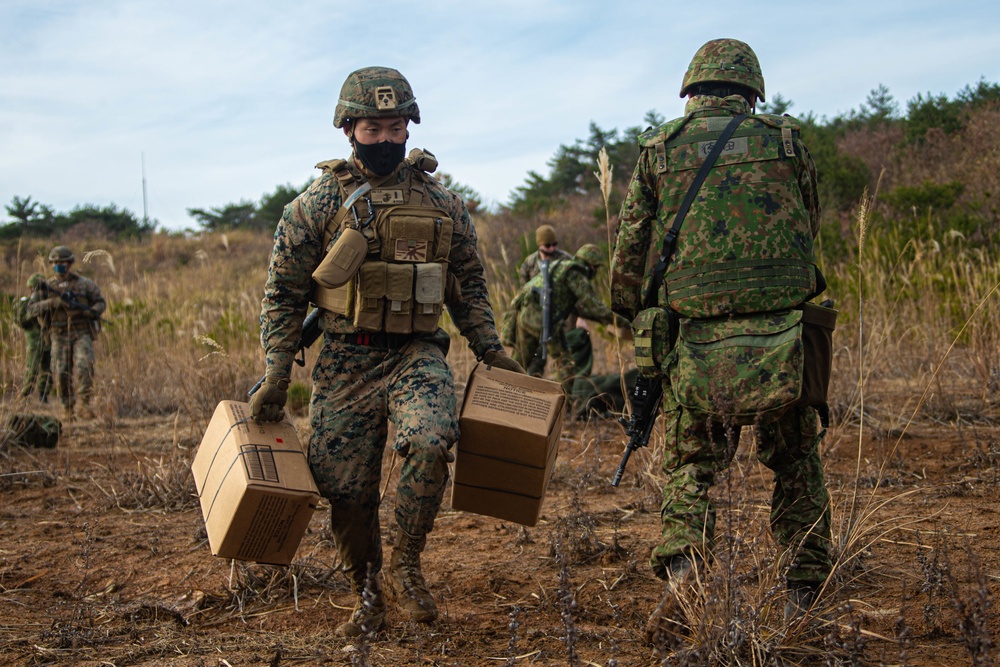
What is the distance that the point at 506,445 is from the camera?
11.0 feet

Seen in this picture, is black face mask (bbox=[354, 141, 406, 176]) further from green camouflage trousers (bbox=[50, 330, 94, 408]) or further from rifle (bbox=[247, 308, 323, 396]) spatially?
green camouflage trousers (bbox=[50, 330, 94, 408])

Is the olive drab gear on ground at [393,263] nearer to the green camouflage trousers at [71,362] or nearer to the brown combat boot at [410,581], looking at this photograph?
the brown combat boot at [410,581]

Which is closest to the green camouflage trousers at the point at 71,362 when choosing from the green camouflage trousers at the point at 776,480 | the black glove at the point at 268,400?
the black glove at the point at 268,400

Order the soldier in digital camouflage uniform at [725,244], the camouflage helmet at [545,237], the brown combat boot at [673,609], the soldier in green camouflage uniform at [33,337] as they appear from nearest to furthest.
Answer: the brown combat boot at [673,609] → the soldier in digital camouflage uniform at [725,244] → the camouflage helmet at [545,237] → the soldier in green camouflage uniform at [33,337]

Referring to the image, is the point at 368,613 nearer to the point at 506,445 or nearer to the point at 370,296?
the point at 506,445

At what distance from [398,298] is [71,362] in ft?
29.0

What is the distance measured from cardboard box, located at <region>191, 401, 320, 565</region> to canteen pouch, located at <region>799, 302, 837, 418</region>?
5.46ft

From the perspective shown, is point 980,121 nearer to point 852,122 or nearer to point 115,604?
point 852,122

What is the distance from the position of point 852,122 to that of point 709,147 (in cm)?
2690

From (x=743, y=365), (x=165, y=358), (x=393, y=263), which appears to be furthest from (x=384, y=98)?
(x=165, y=358)

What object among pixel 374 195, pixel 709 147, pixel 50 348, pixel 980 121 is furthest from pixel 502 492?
pixel 980 121

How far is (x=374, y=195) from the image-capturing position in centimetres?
342

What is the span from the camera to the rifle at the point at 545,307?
834cm

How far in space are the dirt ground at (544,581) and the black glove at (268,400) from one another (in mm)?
798
